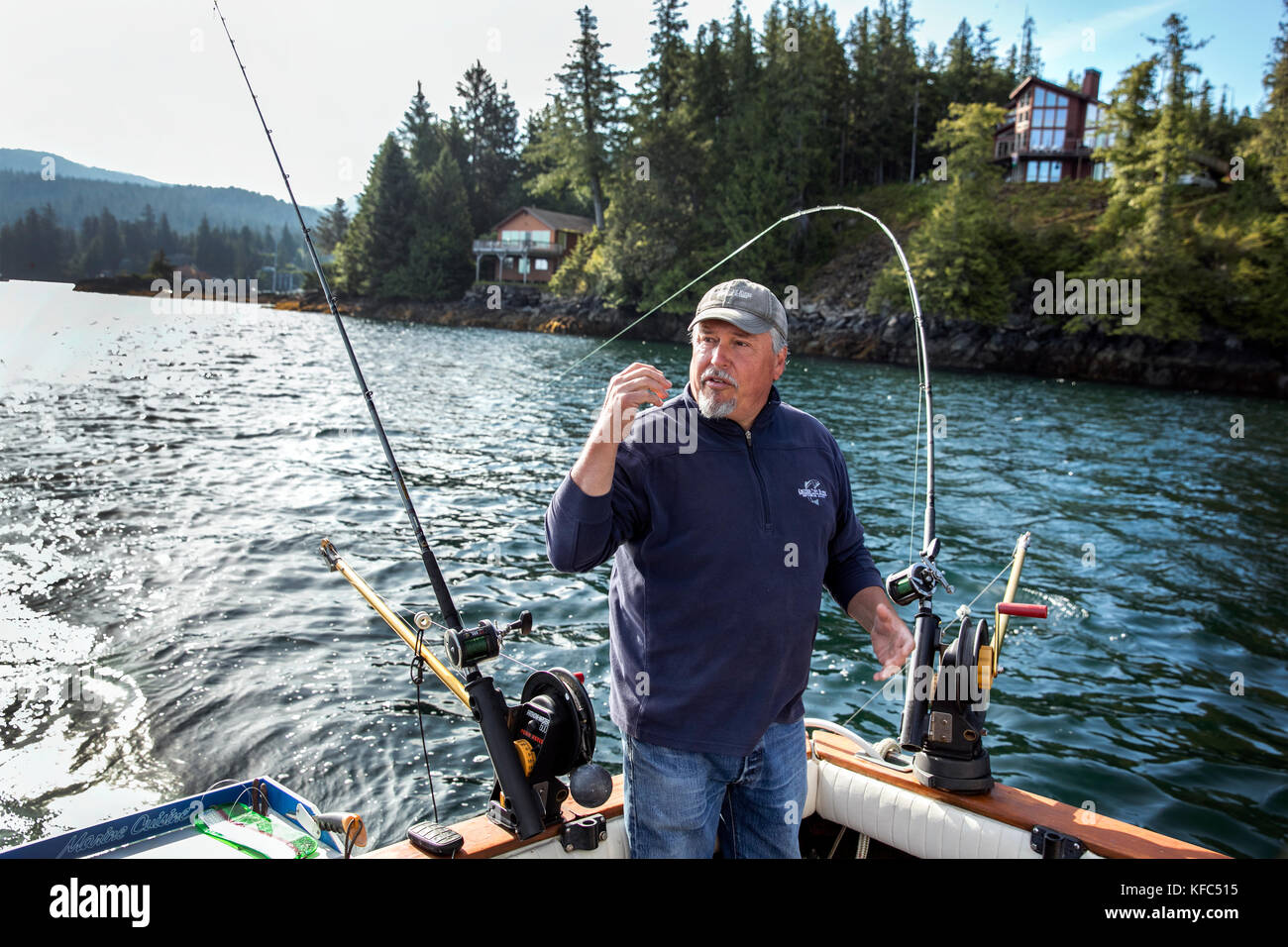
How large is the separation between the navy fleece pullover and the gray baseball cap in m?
0.28

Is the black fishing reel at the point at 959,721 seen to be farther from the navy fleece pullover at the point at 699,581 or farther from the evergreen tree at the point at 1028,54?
the evergreen tree at the point at 1028,54

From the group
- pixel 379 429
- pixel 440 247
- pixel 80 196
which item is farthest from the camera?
pixel 80 196

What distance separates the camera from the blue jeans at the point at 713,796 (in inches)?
112

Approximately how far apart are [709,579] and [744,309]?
0.87 metres

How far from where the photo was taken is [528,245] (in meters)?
74.5

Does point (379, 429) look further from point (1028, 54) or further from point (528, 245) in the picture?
point (1028, 54)

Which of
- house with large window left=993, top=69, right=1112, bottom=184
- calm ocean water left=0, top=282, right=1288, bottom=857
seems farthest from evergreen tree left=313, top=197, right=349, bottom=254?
calm ocean water left=0, top=282, right=1288, bottom=857

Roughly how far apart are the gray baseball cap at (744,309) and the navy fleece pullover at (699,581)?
0.28 meters

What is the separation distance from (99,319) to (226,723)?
4605 centimetres

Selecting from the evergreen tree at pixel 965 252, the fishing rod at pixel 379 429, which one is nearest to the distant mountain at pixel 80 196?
the evergreen tree at pixel 965 252

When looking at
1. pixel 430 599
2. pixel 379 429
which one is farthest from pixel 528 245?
pixel 379 429

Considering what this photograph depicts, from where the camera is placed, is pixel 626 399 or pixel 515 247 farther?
pixel 515 247
